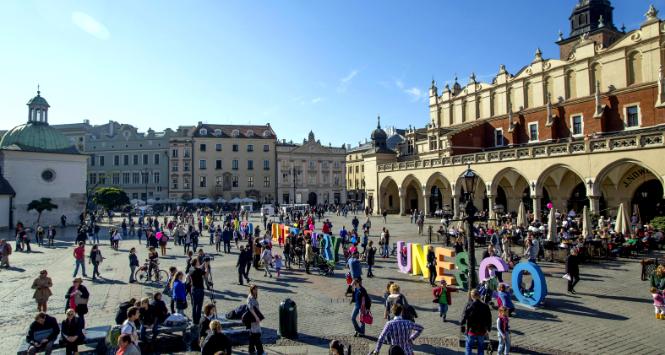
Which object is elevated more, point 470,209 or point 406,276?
point 470,209

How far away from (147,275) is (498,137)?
1535 inches

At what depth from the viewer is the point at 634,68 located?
3381 cm

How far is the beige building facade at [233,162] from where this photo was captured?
75.1 meters

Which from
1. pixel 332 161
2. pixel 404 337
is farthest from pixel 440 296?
pixel 332 161

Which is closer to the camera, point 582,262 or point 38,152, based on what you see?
point 582,262

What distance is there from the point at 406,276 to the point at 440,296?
6.05 meters

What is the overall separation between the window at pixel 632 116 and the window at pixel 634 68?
217 centimetres

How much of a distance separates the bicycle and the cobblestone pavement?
1.91ft

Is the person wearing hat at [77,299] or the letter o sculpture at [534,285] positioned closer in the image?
the person wearing hat at [77,299]

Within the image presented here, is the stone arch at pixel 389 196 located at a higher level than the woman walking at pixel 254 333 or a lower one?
higher

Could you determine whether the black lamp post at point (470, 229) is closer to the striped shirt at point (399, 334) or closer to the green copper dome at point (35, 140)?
the striped shirt at point (399, 334)

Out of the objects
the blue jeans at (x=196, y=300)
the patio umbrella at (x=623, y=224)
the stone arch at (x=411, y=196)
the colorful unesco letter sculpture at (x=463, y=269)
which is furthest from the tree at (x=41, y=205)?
the patio umbrella at (x=623, y=224)

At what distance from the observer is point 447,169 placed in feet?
134

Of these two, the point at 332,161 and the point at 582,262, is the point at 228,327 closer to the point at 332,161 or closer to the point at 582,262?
the point at 582,262
